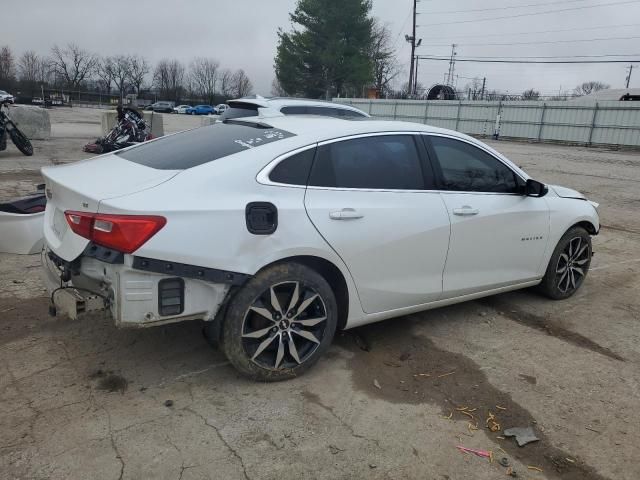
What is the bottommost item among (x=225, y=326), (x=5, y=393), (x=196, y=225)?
(x=5, y=393)

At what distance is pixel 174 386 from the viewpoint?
3.29 meters

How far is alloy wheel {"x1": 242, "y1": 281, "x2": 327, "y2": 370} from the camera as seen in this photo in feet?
10.4

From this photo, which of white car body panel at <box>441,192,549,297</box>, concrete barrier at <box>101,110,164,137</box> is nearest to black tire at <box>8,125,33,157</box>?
concrete barrier at <box>101,110,164,137</box>

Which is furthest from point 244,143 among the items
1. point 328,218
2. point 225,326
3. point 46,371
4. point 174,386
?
point 46,371

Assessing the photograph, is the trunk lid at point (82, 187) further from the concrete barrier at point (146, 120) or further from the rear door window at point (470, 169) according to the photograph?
the concrete barrier at point (146, 120)

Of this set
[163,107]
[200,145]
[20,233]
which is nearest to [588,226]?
[200,145]

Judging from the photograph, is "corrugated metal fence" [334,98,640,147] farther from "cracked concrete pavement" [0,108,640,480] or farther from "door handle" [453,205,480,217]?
"door handle" [453,205,480,217]

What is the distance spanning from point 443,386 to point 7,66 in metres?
95.1

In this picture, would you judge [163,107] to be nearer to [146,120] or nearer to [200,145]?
[146,120]

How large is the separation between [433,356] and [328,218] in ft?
4.41

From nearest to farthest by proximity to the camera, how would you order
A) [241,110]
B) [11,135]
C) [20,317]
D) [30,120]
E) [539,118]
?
[20,317], [241,110], [11,135], [30,120], [539,118]

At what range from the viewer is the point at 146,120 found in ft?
54.9

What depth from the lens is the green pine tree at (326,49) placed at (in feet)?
147

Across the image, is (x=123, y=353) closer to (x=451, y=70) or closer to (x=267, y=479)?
(x=267, y=479)
